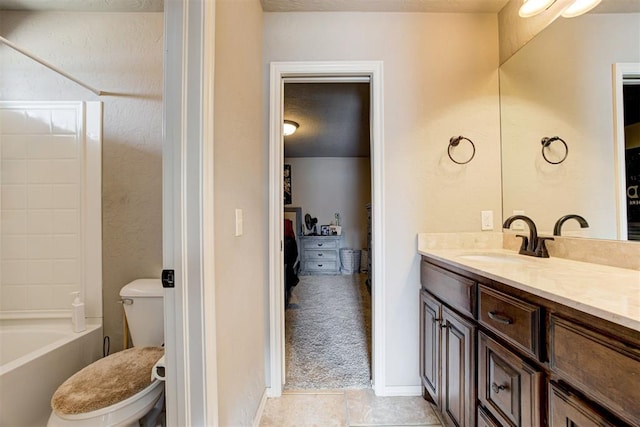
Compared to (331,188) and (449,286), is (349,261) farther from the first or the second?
(449,286)

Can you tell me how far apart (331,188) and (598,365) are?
16.5 ft

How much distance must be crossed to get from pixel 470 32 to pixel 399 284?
1696 mm

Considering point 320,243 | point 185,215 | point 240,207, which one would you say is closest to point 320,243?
point 320,243

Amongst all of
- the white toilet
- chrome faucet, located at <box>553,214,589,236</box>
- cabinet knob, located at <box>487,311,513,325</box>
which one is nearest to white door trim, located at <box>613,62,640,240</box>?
chrome faucet, located at <box>553,214,589,236</box>

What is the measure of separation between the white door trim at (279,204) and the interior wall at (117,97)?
72 centimetres

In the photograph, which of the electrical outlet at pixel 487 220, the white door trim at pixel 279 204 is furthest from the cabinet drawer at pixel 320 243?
the electrical outlet at pixel 487 220

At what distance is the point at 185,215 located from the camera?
0.86 meters

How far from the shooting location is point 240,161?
1.25 metres

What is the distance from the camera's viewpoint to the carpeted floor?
1.86 metres

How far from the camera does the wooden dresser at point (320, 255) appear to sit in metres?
5.26

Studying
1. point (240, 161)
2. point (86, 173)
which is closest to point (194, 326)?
point (240, 161)

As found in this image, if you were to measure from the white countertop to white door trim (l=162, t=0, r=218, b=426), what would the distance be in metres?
1.02

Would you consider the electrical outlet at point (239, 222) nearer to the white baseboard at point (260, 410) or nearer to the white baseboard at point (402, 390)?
the white baseboard at point (260, 410)

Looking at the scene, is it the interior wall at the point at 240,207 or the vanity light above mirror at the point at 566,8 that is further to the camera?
the vanity light above mirror at the point at 566,8
